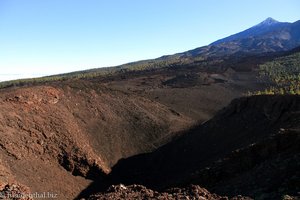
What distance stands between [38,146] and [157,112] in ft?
57.0

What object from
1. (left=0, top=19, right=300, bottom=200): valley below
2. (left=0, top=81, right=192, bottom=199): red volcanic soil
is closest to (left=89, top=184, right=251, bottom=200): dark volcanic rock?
(left=0, top=19, right=300, bottom=200): valley below

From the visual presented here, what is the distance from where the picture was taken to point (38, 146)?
28203mm

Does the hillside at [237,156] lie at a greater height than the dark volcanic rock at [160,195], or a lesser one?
lesser

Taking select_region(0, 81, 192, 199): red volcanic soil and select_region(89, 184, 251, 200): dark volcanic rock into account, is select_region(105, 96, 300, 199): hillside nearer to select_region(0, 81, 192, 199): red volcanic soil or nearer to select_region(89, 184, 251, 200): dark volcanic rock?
select_region(0, 81, 192, 199): red volcanic soil

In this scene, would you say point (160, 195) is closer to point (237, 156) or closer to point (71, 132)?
point (237, 156)

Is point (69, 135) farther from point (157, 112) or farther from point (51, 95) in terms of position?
point (157, 112)

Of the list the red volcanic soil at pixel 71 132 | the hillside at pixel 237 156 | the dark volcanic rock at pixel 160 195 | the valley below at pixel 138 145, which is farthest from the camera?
the red volcanic soil at pixel 71 132

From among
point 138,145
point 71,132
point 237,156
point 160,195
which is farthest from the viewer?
point 138,145

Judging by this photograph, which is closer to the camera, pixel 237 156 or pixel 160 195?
pixel 160 195

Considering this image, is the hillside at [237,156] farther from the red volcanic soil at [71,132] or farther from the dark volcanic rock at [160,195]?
the dark volcanic rock at [160,195]

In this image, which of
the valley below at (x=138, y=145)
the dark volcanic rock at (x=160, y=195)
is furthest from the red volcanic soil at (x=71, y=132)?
the dark volcanic rock at (x=160, y=195)

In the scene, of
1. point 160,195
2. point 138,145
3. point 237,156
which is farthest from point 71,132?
point 160,195

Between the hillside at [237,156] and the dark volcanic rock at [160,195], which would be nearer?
the dark volcanic rock at [160,195]

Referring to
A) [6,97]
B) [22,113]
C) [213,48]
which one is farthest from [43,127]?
[213,48]
